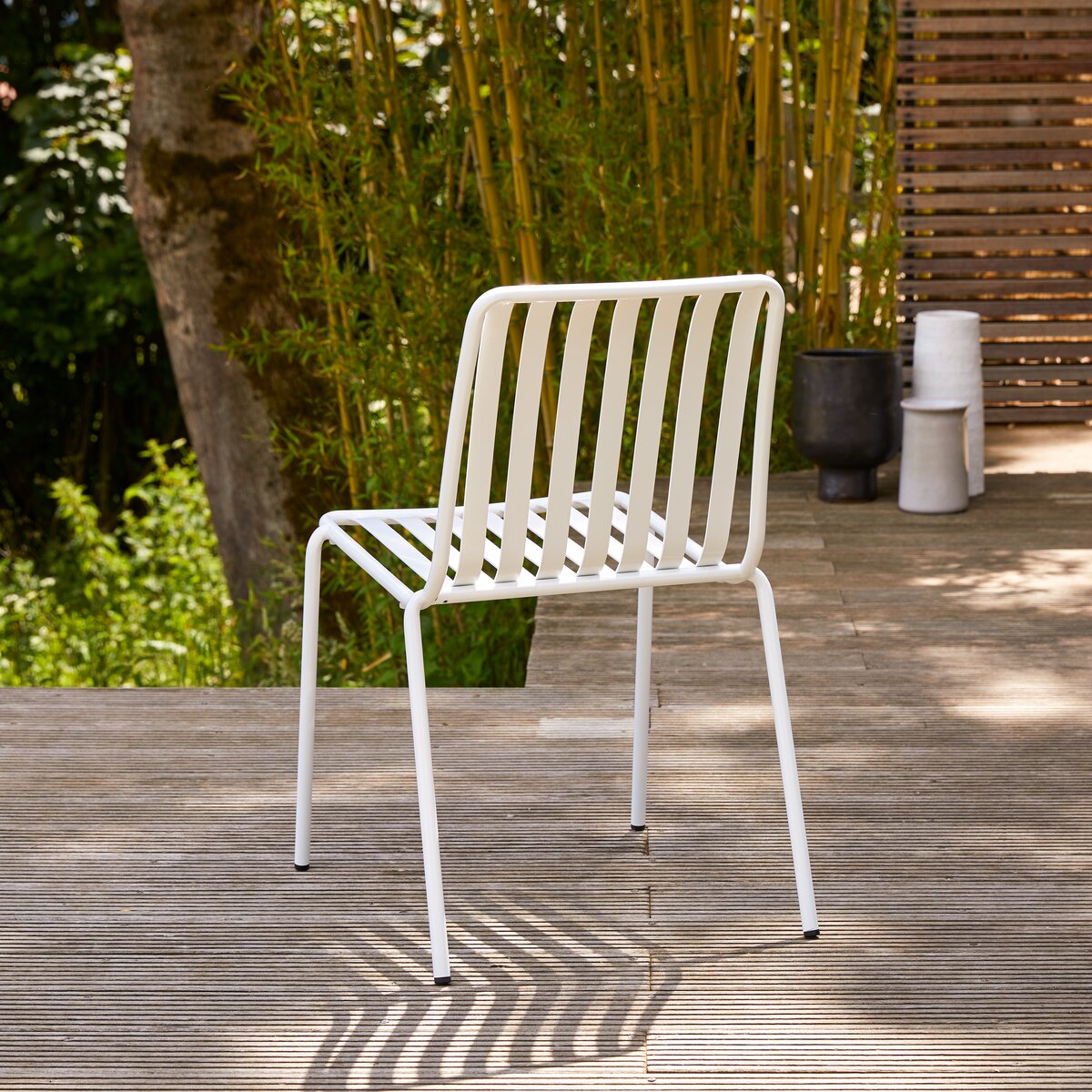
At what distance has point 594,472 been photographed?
5.51ft

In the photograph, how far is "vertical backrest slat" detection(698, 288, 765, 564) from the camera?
1.66 metres

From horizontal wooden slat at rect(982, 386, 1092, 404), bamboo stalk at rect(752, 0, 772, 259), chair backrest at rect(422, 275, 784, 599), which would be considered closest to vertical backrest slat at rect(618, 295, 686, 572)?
chair backrest at rect(422, 275, 784, 599)

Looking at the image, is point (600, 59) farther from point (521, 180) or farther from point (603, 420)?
point (603, 420)

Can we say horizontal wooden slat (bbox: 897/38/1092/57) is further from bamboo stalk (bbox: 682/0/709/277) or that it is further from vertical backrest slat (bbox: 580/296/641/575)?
vertical backrest slat (bbox: 580/296/641/575)

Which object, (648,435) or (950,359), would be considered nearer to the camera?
(648,435)

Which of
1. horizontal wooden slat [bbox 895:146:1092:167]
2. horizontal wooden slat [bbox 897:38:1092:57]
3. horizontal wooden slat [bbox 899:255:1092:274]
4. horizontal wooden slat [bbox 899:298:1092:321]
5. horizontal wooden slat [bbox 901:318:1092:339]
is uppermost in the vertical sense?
horizontal wooden slat [bbox 897:38:1092:57]

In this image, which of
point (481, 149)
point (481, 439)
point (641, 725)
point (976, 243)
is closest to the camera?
point (481, 439)

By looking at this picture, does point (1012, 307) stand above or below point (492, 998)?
above

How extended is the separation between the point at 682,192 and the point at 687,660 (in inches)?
65.2

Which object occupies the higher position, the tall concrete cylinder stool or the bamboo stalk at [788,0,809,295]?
the bamboo stalk at [788,0,809,295]

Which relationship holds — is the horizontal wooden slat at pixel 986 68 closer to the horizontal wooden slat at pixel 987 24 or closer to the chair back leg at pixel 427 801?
the horizontal wooden slat at pixel 987 24

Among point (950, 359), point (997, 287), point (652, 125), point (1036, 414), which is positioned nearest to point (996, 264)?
point (997, 287)

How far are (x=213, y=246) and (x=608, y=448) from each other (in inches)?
111

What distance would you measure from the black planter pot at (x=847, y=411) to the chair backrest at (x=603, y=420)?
2095mm
